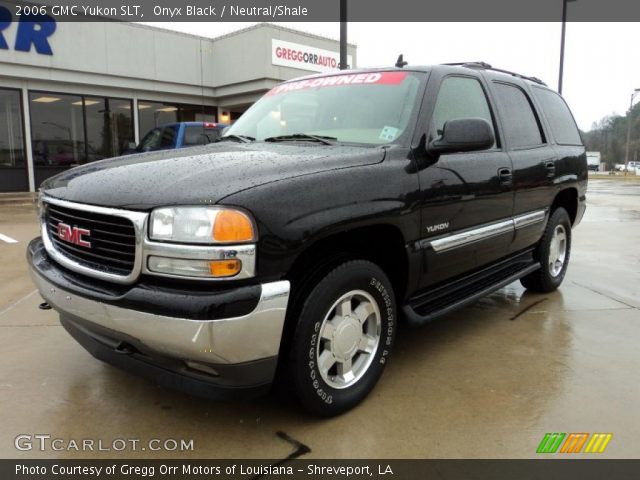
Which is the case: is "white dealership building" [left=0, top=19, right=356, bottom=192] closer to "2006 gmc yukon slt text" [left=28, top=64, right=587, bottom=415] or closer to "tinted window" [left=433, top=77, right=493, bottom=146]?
"2006 gmc yukon slt text" [left=28, top=64, right=587, bottom=415]

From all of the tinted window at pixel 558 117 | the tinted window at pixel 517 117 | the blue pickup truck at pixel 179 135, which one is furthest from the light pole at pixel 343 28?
the tinted window at pixel 517 117

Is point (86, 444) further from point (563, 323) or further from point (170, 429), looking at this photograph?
point (563, 323)

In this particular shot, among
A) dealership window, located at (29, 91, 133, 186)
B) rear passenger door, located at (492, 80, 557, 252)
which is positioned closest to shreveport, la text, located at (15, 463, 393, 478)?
rear passenger door, located at (492, 80, 557, 252)

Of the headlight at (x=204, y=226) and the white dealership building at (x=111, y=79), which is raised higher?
the white dealership building at (x=111, y=79)

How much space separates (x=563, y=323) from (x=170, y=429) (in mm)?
3112

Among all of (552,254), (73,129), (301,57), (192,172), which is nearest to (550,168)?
(552,254)

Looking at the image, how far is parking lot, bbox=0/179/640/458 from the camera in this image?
245 centimetres

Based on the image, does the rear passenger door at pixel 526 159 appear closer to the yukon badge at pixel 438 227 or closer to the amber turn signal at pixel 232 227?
the yukon badge at pixel 438 227

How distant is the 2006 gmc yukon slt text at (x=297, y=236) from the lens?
2129 millimetres

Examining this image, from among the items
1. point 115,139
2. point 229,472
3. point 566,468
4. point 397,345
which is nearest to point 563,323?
point 397,345

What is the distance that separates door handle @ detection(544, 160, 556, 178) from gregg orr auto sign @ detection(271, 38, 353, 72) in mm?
12207

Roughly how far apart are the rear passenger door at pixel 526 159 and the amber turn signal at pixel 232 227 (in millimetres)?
2566

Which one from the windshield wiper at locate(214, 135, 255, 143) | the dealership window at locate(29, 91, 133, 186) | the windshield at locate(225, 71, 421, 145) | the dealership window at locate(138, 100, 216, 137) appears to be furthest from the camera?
the dealership window at locate(138, 100, 216, 137)

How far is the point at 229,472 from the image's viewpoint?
2.25m
